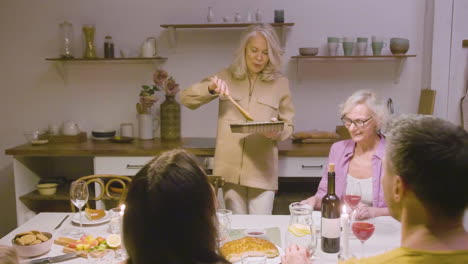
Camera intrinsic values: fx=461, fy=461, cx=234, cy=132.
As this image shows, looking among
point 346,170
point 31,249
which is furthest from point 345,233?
point 31,249

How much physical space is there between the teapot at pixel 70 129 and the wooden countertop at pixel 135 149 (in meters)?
0.13

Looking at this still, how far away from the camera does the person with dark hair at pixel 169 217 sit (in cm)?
96

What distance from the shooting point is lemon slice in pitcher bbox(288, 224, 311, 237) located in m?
1.57

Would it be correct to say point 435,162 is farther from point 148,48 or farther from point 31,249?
point 148,48

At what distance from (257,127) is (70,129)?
5.83ft

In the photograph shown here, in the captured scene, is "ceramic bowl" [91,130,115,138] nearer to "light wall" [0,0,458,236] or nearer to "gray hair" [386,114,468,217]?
"light wall" [0,0,458,236]

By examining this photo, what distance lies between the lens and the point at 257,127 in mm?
2500

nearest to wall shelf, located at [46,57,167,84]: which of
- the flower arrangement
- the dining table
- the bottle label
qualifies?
the flower arrangement

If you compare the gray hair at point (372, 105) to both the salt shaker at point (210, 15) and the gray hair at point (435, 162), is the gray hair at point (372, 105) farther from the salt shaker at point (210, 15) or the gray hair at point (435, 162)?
the salt shaker at point (210, 15)

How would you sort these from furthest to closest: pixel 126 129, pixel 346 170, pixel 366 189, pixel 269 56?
pixel 126 129
pixel 269 56
pixel 346 170
pixel 366 189

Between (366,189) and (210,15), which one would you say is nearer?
(366,189)

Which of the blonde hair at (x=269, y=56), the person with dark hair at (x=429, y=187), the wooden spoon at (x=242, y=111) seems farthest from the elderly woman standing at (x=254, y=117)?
the person with dark hair at (x=429, y=187)

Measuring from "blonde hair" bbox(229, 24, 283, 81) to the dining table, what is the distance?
975 mm

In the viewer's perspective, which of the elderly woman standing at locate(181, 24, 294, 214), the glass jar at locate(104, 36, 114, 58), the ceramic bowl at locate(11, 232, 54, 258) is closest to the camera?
the ceramic bowl at locate(11, 232, 54, 258)
